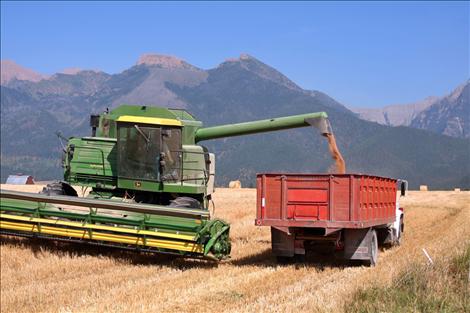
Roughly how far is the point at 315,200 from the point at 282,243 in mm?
1005

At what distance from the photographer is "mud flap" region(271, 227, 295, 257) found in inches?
473

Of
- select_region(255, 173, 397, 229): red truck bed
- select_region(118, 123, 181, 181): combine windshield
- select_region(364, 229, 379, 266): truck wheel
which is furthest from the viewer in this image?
select_region(118, 123, 181, 181): combine windshield

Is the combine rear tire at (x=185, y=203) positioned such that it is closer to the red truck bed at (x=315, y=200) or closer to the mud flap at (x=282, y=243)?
the red truck bed at (x=315, y=200)

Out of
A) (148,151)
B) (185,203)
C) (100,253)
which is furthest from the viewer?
(148,151)

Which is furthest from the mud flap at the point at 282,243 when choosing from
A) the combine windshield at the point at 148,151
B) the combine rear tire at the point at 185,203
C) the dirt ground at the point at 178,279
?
the combine windshield at the point at 148,151

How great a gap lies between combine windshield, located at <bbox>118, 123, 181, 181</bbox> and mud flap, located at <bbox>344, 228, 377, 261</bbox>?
3707 mm

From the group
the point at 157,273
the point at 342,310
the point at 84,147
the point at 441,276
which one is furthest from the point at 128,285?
the point at 84,147

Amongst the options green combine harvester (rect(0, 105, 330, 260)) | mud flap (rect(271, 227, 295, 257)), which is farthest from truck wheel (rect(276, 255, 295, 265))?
green combine harvester (rect(0, 105, 330, 260))

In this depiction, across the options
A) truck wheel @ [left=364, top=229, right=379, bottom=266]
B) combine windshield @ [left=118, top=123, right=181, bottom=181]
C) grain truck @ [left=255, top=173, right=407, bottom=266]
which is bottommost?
truck wheel @ [left=364, top=229, right=379, bottom=266]

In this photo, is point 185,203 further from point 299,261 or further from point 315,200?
point 315,200

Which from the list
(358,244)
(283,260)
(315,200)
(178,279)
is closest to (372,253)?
(358,244)

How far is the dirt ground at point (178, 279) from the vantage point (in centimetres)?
831

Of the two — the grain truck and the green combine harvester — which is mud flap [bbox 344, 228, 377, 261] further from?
the green combine harvester

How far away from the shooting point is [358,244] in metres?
11.8
